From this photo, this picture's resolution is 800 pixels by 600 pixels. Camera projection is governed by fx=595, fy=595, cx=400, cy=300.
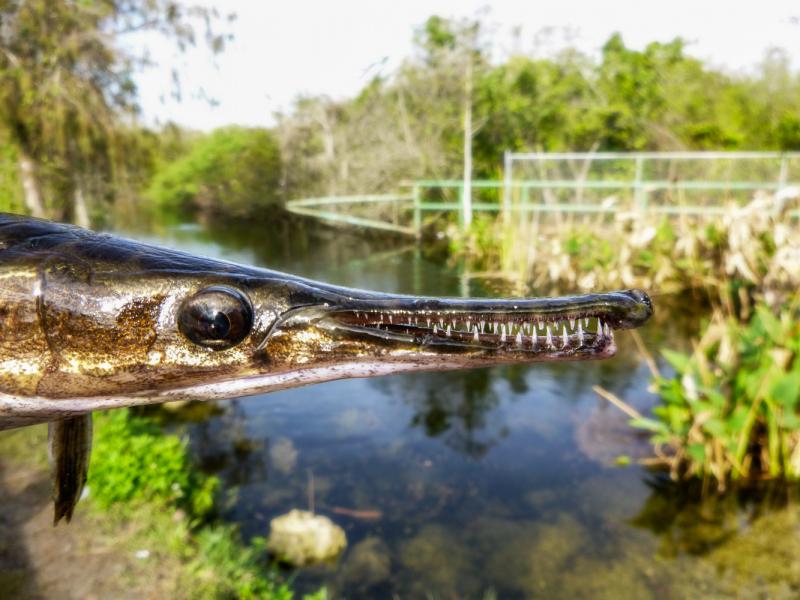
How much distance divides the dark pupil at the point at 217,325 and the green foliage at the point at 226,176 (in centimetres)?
2212

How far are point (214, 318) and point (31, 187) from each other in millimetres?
10835

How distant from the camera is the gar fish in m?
1.13

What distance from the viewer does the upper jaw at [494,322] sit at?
113cm

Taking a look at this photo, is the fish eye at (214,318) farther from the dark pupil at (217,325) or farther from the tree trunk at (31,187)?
the tree trunk at (31,187)

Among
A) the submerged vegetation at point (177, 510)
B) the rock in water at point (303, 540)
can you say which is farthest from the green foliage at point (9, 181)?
the rock in water at point (303, 540)

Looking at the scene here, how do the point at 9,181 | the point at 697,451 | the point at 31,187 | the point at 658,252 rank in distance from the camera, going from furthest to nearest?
1. the point at 31,187
2. the point at 9,181
3. the point at 658,252
4. the point at 697,451

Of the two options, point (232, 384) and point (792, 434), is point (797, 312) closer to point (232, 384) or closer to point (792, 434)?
point (792, 434)

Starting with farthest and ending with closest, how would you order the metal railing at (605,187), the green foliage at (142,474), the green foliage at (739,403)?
the metal railing at (605,187), the green foliage at (739,403), the green foliage at (142,474)

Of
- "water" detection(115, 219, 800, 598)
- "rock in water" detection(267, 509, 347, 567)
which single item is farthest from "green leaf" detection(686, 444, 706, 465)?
"rock in water" detection(267, 509, 347, 567)

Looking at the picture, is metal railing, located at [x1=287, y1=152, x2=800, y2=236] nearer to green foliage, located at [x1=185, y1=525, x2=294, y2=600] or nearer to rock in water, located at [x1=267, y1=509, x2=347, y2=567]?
rock in water, located at [x1=267, y1=509, x2=347, y2=567]

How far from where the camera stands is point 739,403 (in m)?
4.43

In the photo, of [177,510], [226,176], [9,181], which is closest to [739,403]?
[177,510]

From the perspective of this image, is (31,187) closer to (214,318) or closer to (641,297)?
(214,318)

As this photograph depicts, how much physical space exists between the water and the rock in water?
0.10 metres
